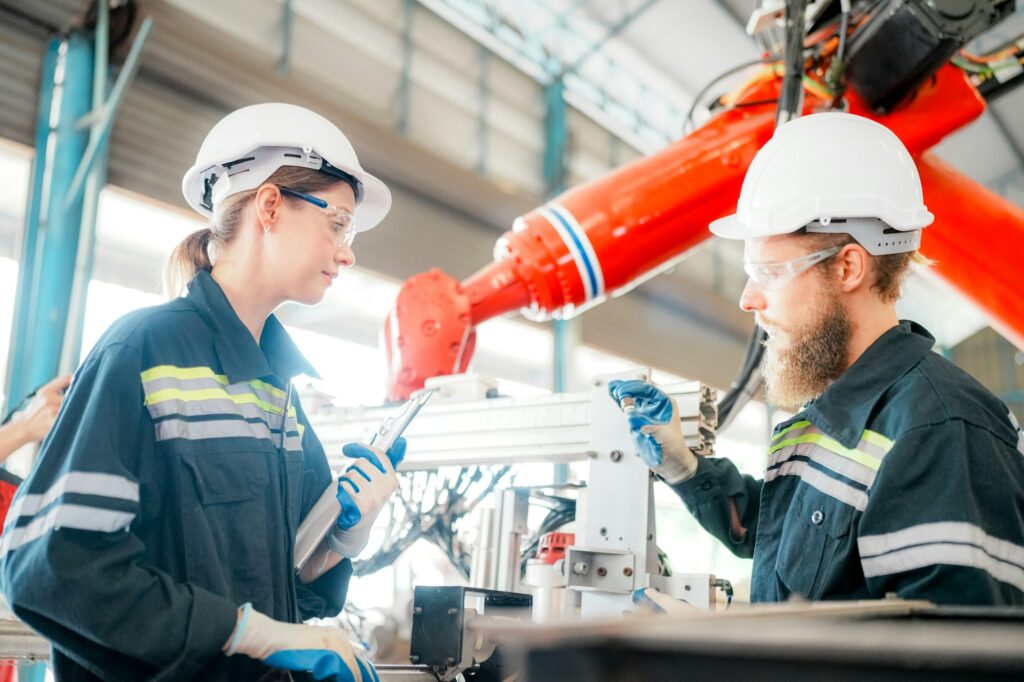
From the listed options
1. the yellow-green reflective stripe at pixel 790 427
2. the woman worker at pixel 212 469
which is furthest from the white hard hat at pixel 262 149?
the yellow-green reflective stripe at pixel 790 427

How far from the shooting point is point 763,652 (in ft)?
1.97

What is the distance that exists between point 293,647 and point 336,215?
86 centimetres

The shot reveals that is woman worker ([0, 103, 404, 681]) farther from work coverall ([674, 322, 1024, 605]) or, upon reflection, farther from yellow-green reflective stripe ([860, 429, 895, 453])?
yellow-green reflective stripe ([860, 429, 895, 453])

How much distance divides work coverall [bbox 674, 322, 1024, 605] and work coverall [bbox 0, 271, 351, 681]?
3.13 feet

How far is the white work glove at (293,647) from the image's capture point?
135 cm

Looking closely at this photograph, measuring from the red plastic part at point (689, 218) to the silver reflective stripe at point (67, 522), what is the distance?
1.44 metres

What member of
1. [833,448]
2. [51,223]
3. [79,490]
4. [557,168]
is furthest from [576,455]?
[557,168]

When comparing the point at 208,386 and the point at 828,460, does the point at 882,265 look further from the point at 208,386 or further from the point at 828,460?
the point at 208,386

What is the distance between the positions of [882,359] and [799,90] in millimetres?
1125

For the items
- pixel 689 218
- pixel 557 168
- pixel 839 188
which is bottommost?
pixel 839 188

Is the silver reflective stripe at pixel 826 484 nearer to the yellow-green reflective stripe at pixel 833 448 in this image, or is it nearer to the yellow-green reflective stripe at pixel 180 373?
the yellow-green reflective stripe at pixel 833 448

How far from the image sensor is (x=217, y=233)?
176cm

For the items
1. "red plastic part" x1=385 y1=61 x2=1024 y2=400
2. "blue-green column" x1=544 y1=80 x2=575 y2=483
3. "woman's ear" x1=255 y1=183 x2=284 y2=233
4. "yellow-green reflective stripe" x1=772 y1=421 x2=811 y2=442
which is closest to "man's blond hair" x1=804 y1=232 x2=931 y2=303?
"yellow-green reflective stripe" x1=772 y1=421 x2=811 y2=442

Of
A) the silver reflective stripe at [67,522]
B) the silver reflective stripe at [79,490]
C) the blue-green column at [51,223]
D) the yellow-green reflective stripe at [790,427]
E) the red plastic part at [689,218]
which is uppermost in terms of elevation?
the blue-green column at [51,223]
